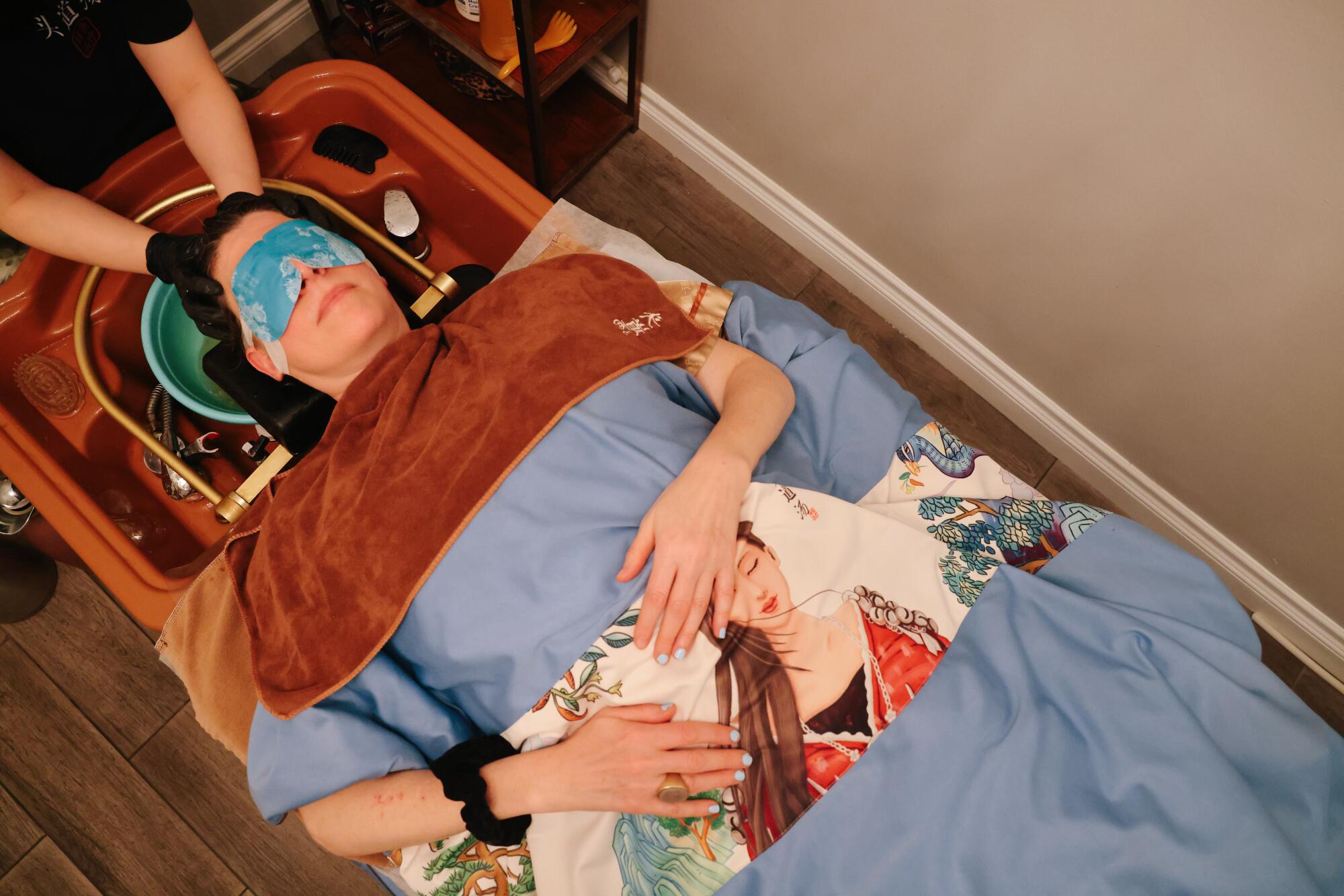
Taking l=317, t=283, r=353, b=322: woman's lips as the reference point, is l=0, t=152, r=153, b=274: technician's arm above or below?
below

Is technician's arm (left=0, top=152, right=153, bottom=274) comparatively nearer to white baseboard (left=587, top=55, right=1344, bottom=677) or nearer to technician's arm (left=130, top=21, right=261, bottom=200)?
technician's arm (left=130, top=21, right=261, bottom=200)

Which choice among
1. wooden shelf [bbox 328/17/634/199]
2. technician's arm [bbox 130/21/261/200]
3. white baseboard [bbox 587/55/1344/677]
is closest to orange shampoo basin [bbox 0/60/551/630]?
technician's arm [bbox 130/21/261/200]

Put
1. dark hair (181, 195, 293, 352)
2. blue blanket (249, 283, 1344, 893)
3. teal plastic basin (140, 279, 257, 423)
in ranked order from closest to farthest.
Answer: blue blanket (249, 283, 1344, 893)
dark hair (181, 195, 293, 352)
teal plastic basin (140, 279, 257, 423)

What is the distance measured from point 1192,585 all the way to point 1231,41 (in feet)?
2.24

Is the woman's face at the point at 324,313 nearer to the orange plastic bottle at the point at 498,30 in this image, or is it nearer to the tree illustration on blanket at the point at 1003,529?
the orange plastic bottle at the point at 498,30

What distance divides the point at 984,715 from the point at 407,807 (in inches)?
25.4

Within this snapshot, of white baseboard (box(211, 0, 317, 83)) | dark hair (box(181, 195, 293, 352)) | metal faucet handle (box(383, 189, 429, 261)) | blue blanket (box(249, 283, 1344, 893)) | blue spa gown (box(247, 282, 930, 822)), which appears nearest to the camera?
blue blanket (box(249, 283, 1344, 893))

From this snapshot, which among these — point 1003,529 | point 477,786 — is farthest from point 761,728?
point 1003,529

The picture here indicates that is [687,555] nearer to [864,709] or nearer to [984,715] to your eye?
[864,709]

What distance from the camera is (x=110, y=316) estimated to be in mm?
1226

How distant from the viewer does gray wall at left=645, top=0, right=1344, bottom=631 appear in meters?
1.00

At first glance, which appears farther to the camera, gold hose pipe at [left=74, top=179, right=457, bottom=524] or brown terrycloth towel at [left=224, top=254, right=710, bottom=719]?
gold hose pipe at [left=74, top=179, right=457, bottom=524]

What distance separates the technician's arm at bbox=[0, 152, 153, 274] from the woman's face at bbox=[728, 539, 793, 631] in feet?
3.10

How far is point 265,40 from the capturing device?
6.04 ft
